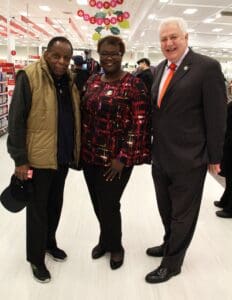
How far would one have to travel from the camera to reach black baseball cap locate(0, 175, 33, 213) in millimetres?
1962

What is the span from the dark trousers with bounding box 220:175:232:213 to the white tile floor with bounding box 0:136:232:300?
0.13 metres

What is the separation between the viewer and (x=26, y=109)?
71.3 inches

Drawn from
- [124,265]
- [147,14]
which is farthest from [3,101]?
[124,265]

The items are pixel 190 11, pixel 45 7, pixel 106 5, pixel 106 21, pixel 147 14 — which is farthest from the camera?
pixel 45 7

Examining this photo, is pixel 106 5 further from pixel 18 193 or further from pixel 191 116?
pixel 18 193

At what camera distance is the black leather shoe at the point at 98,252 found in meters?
2.38

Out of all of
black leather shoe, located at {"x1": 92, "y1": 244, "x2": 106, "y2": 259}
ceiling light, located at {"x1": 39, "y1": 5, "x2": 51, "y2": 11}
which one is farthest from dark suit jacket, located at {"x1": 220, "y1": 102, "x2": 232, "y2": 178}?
ceiling light, located at {"x1": 39, "y1": 5, "x2": 51, "y2": 11}

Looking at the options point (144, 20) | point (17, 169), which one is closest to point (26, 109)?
point (17, 169)

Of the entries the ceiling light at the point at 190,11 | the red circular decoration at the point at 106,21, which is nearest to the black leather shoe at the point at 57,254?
the red circular decoration at the point at 106,21

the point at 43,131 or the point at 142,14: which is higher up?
the point at 142,14

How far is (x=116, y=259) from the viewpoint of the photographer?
229 centimetres

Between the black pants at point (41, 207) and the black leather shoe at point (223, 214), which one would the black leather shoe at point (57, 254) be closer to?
the black pants at point (41, 207)

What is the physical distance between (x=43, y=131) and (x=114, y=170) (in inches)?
19.0

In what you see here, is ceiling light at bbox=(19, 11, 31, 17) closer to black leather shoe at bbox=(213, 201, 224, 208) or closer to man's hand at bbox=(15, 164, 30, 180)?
black leather shoe at bbox=(213, 201, 224, 208)
